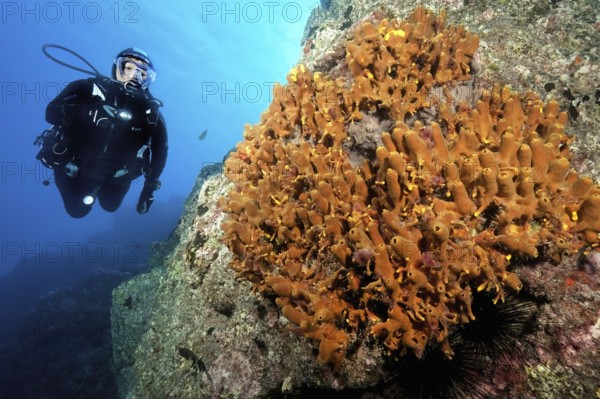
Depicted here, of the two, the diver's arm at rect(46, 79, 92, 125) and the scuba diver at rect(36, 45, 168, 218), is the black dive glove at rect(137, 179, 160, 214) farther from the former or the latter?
the diver's arm at rect(46, 79, 92, 125)

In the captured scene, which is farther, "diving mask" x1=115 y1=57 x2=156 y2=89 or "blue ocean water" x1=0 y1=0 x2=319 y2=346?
"blue ocean water" x1=0 y1=0 x2=319 y2=346

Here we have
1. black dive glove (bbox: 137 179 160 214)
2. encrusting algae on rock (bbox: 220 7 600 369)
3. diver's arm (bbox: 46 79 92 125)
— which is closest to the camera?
encrusting algae on rock (bbox: 220 7 600 369)

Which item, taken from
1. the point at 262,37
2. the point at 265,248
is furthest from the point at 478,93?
the point at 262,37

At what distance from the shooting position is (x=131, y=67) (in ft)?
22.8

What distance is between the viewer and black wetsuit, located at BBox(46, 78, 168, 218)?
260 inches

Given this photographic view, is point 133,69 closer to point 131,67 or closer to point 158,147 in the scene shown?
point 131,67

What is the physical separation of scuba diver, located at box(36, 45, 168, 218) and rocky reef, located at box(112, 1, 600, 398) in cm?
323

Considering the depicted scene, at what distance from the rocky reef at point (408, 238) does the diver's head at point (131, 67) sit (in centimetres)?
358

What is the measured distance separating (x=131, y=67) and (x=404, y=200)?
643cm
